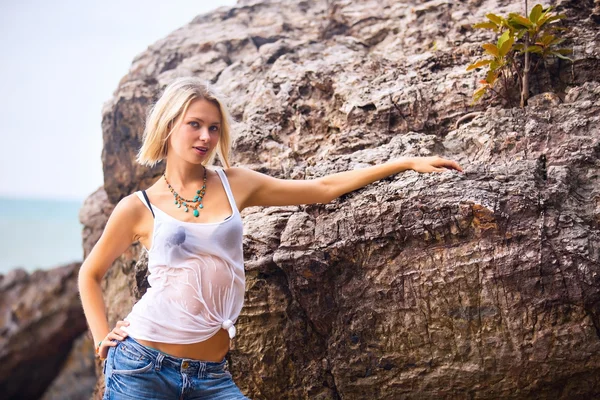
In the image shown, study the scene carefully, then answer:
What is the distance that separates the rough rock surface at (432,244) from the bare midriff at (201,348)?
0.63 m

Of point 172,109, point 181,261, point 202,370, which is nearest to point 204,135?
point 172,109

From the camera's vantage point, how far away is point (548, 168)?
10.7 feet

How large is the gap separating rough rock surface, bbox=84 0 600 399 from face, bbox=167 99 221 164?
818mm

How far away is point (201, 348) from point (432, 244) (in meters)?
1.42

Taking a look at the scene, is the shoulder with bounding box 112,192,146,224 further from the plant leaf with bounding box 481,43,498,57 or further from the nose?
the plant leaf with bounding box 481,43,498,57

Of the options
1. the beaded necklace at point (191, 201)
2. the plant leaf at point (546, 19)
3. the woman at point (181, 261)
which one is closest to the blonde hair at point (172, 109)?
the woman at point (181, 261)

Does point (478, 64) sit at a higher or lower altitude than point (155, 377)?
higher

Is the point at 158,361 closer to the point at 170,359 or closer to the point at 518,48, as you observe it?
the point at 170,359

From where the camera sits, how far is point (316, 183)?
3346 mm

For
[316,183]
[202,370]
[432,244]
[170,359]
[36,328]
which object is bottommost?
[36,328]

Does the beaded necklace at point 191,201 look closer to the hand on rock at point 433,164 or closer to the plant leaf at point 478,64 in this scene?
the hand on rock at point 433,164

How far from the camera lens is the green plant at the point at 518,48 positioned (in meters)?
3.64

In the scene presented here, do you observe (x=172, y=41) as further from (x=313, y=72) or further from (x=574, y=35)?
(x=574, y=35)

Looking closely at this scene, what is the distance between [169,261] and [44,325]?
713cm
